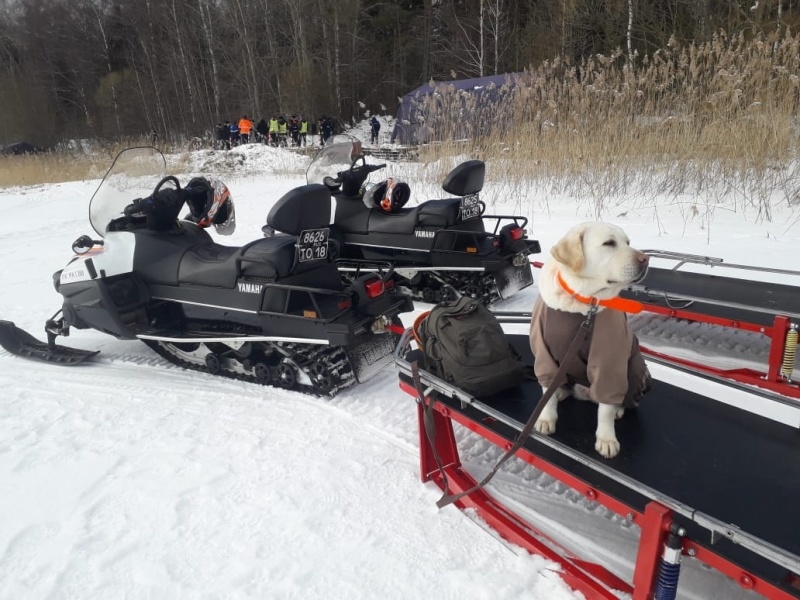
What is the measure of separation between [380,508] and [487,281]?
2.47 metres

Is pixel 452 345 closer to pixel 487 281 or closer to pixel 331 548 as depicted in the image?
pixel 331 548

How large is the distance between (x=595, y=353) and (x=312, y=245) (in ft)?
5.87

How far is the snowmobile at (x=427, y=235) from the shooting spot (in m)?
4.21

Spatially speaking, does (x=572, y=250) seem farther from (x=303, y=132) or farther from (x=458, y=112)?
(x=303, y=132)

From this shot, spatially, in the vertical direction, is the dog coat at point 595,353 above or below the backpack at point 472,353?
above

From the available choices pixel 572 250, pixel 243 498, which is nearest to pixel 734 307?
pixel 572 250

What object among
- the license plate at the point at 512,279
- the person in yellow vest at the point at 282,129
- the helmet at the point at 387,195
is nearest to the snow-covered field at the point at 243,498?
the license plate at the point at 512,279

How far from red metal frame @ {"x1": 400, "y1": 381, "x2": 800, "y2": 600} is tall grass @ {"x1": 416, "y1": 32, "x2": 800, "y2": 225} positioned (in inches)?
181

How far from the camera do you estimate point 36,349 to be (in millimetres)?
3592

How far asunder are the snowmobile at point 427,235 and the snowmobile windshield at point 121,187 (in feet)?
4.86

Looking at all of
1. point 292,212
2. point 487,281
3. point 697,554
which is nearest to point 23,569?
point 292,212

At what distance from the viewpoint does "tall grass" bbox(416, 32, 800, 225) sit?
18.1 feet

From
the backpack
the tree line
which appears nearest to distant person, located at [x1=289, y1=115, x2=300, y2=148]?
the tree line

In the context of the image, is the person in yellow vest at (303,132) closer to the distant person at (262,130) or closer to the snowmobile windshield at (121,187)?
the distant person at (262,130)
